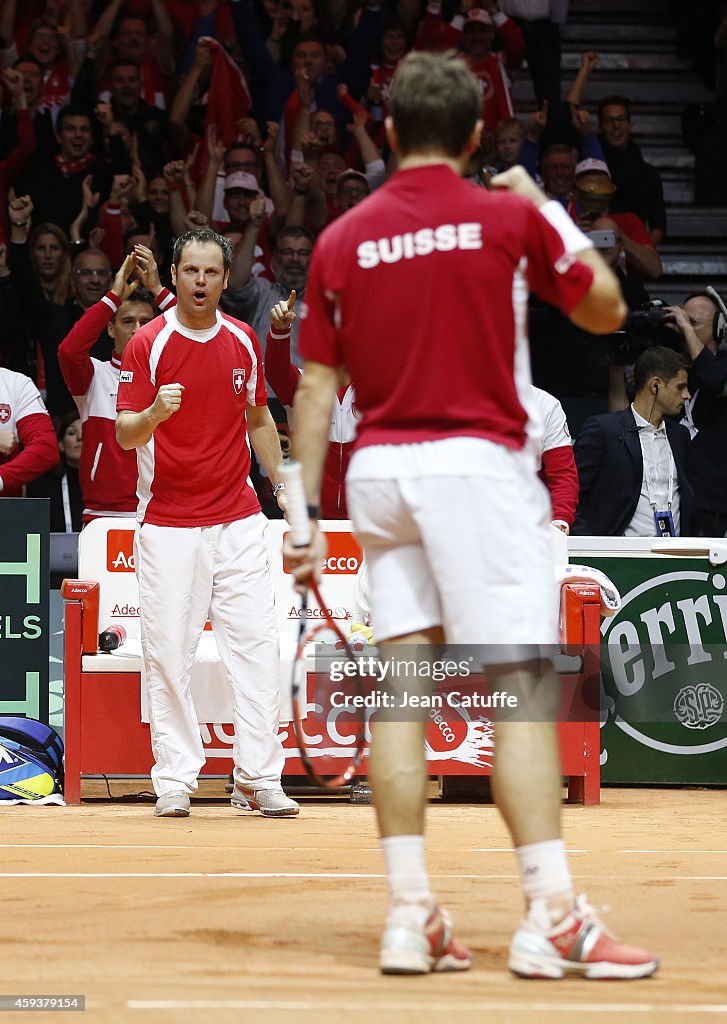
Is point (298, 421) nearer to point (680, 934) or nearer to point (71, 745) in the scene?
point (680, 934)

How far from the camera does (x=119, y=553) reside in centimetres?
798

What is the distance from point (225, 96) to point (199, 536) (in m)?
6.07

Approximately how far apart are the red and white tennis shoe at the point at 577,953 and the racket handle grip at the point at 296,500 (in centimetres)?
101

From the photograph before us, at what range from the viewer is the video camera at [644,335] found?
32.9ft

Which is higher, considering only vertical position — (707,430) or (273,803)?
(707,430)

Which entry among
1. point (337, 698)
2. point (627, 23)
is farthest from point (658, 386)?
point (627, 23)

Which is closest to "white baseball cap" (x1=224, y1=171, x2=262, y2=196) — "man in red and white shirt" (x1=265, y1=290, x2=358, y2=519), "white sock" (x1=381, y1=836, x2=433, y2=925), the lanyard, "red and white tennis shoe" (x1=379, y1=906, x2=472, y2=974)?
"man in red and white shirt" (x1=265, y1=290, x2=358, y2=519)

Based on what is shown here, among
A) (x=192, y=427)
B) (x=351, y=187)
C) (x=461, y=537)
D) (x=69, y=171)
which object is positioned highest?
(x=69, y=171)

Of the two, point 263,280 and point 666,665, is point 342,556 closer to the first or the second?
point 666,665

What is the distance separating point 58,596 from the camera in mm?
8469

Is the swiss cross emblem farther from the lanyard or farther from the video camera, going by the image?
the video camera

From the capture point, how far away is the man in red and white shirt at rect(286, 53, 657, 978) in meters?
3.51

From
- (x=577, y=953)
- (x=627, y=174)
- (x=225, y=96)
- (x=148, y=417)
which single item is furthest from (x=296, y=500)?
(x=627, y=174)

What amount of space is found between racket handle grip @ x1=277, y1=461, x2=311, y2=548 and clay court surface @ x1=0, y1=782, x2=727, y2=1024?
98 cm
